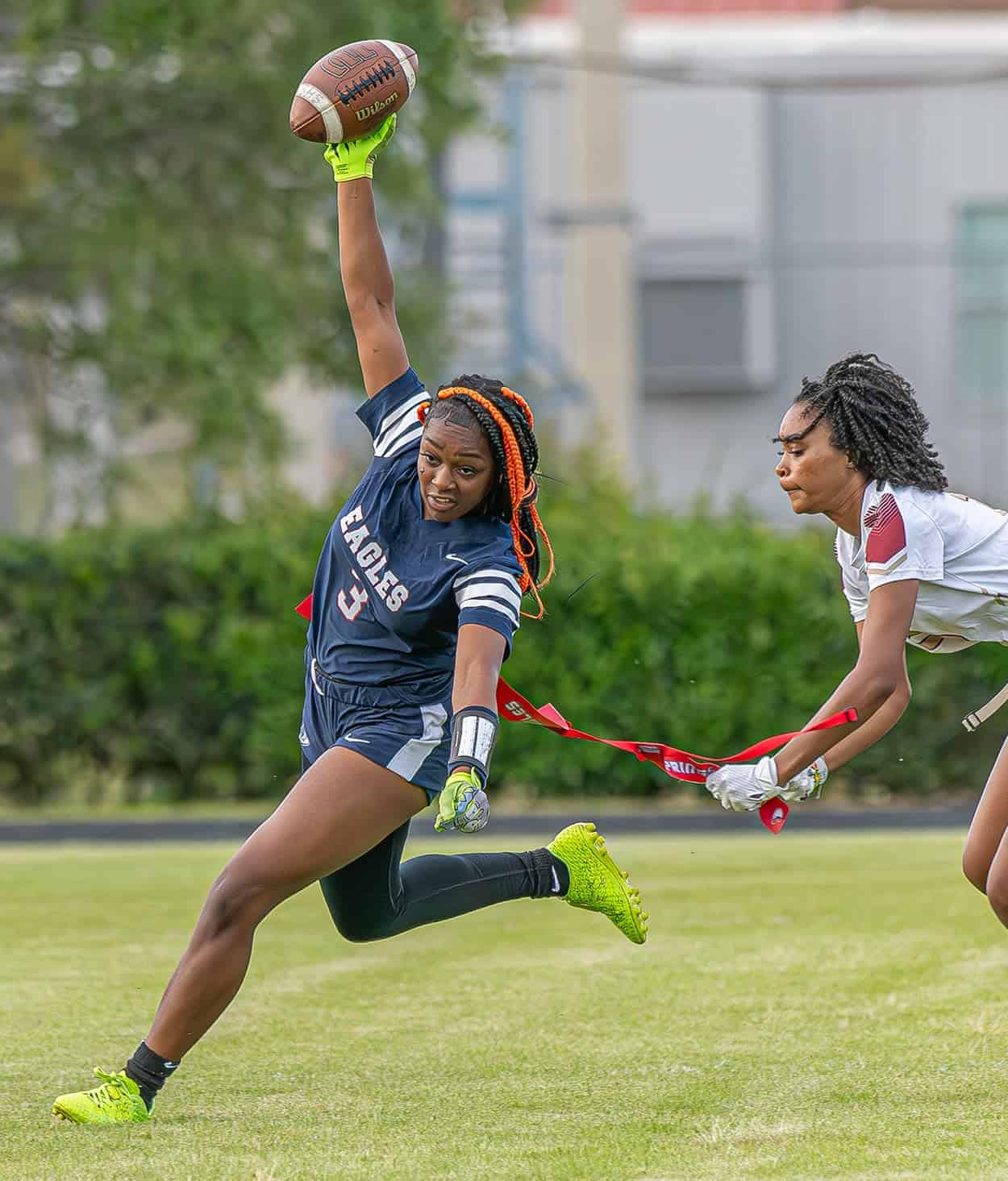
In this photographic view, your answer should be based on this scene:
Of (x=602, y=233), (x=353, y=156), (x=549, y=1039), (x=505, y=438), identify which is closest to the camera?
(x=505, y=438)

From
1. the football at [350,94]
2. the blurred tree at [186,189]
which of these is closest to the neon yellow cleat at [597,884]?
the football at [350,94]

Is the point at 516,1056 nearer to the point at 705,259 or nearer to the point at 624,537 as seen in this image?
the point at 624,537

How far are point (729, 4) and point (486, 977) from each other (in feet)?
85.2

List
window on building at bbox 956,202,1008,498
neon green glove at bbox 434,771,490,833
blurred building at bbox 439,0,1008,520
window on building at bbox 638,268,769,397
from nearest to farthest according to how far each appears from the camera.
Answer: neon green glove at bbox 434,771,490,833 → blurred building at bbox 439,0,1008,520 → window on building at bbox 638,268,769,397 → window on building at bbox 956,202,1008,498

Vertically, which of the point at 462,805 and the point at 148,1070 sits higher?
the point at 462,805

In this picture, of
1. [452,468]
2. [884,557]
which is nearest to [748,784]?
[884,557]

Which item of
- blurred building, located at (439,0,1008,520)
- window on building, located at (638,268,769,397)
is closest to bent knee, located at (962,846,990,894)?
blurred building, located at (439,0,1008,520)

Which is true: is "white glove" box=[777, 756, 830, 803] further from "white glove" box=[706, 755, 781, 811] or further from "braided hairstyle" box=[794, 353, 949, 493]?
"braided hairstyle" box=[794, 353, 949, 493]

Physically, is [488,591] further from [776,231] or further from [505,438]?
[776,231]

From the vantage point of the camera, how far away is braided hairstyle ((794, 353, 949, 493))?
5.69 m

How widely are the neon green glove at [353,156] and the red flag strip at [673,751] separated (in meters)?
1.61

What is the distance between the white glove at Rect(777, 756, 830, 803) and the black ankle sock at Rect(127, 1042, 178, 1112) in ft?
6.00

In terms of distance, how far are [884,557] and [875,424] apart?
1.43ft

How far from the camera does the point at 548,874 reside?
21.1ft
